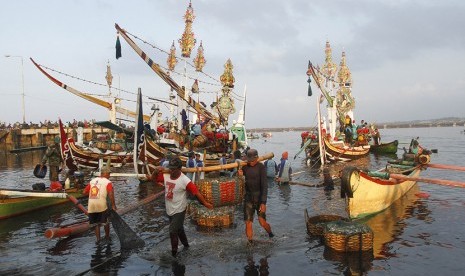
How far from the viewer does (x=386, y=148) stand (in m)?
38.1

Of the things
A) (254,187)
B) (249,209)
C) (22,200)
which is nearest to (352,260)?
(249,209)

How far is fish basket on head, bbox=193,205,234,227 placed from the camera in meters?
9.76

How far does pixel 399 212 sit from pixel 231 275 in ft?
24.1

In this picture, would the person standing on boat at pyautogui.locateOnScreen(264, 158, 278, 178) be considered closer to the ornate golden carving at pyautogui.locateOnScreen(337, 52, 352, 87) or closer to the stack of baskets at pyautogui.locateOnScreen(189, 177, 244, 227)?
the stack of baskets at pyautogui.locateOnScreen(189, 177, 244, 227)

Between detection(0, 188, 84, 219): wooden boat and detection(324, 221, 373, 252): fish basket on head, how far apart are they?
7.34 metres

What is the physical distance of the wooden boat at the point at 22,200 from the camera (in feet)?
34.0

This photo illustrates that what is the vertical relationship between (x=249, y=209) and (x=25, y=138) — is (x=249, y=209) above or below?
below

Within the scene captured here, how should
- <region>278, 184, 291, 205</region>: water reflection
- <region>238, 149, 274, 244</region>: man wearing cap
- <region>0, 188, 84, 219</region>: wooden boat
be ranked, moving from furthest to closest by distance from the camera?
<region>278, 184, 291, 205</region>: water reflection < <region>0, 188, 84, 219</region>: wooden boat < <region>238, 149, 274, 244</region>: man wearing cap

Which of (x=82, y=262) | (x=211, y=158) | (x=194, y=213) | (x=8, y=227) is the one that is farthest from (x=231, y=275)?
(x=211, y=158)

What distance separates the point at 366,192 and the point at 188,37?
19357 millimetres

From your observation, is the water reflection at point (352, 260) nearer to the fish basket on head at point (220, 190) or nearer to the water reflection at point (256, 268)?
the water reflection at point (256, 268)

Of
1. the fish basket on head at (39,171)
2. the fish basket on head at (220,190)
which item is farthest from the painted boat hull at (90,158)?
the fish basket on head at (220,190)

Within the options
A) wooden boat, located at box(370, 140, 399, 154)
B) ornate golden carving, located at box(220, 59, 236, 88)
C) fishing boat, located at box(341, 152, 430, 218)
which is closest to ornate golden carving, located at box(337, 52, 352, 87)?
wooden boat, located at box(370, 140, 399, 154)

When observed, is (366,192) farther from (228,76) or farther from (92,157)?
(92,157)
